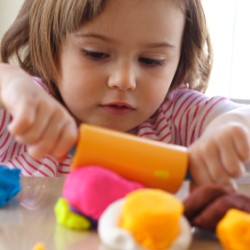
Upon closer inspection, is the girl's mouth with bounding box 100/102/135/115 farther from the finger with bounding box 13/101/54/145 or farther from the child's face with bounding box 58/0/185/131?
the finger with bounding box 13/101/54/145

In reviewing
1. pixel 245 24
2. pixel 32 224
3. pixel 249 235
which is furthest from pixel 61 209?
pixel 245 24

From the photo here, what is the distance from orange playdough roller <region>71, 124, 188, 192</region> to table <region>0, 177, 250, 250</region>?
0.06 m

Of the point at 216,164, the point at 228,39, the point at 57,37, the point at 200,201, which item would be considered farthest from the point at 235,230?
the point at 228,39

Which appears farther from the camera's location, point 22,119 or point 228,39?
point 228,39

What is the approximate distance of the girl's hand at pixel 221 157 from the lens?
550 millimetres

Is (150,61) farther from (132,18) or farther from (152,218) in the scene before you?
(152,218)

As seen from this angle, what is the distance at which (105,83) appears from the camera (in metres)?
0.78

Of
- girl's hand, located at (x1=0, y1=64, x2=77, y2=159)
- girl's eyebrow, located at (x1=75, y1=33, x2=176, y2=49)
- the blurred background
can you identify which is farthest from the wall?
girl's hand, located at (x1=0, y1=64, x2=77, y2=159)

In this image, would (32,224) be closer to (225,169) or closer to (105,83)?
(225,169)

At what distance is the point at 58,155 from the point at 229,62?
1.19 metres

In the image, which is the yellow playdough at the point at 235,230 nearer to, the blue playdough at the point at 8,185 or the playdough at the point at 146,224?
the playdough at the point at 146,224

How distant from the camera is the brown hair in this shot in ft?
2.66

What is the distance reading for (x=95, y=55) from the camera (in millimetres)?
793

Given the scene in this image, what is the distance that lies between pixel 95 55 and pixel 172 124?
24cm
